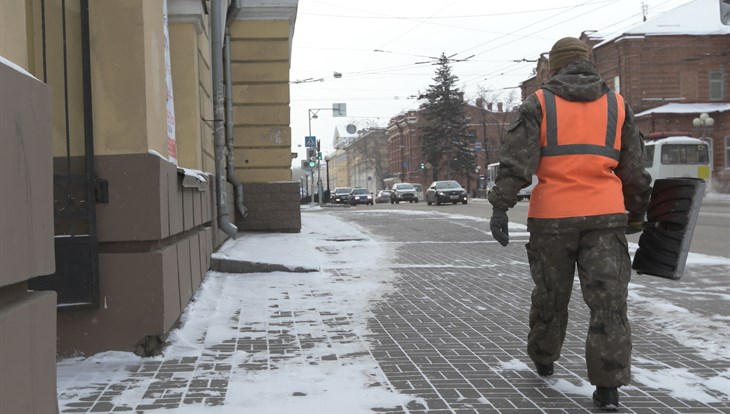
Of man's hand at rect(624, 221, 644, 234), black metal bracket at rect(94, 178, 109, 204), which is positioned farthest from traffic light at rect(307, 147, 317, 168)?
man's hand at rect(624, 221, 644, 234)

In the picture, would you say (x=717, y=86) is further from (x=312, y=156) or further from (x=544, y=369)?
(x=544, y=369)

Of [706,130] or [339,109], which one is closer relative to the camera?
[706,130]

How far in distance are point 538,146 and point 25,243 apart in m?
2.63

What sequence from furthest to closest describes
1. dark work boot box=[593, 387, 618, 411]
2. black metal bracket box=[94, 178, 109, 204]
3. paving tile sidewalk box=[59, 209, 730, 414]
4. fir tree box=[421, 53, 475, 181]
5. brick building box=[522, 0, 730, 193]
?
fir tree box=[421, 53, 475, 181] < brick building box=[522, 0, 730, 193] < black metal bracket box=[94, 178, 109, 204] < paving tile sidewalk box=[59, 209, 730, 414] < dark work boot box=[593, 387, 618, 411]

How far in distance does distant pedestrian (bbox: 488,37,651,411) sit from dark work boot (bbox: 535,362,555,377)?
77mm

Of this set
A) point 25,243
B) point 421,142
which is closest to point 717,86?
point 421,142

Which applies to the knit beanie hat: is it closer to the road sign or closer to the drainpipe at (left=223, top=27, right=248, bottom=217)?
the drainpipe at (left=223, top=27, right=248, bottom=217)

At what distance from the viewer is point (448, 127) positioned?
78188 millimetres

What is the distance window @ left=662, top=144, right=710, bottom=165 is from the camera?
1313 inches

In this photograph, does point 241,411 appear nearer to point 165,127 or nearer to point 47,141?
point 47,141

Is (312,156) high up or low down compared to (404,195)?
up

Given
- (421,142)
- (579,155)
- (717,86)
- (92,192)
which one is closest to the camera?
(579,155)

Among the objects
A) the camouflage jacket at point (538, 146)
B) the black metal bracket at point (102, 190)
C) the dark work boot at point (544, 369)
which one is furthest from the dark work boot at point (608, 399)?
the black metal bracket at point (102, 190)

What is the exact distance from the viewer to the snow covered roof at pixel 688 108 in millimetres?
43844
